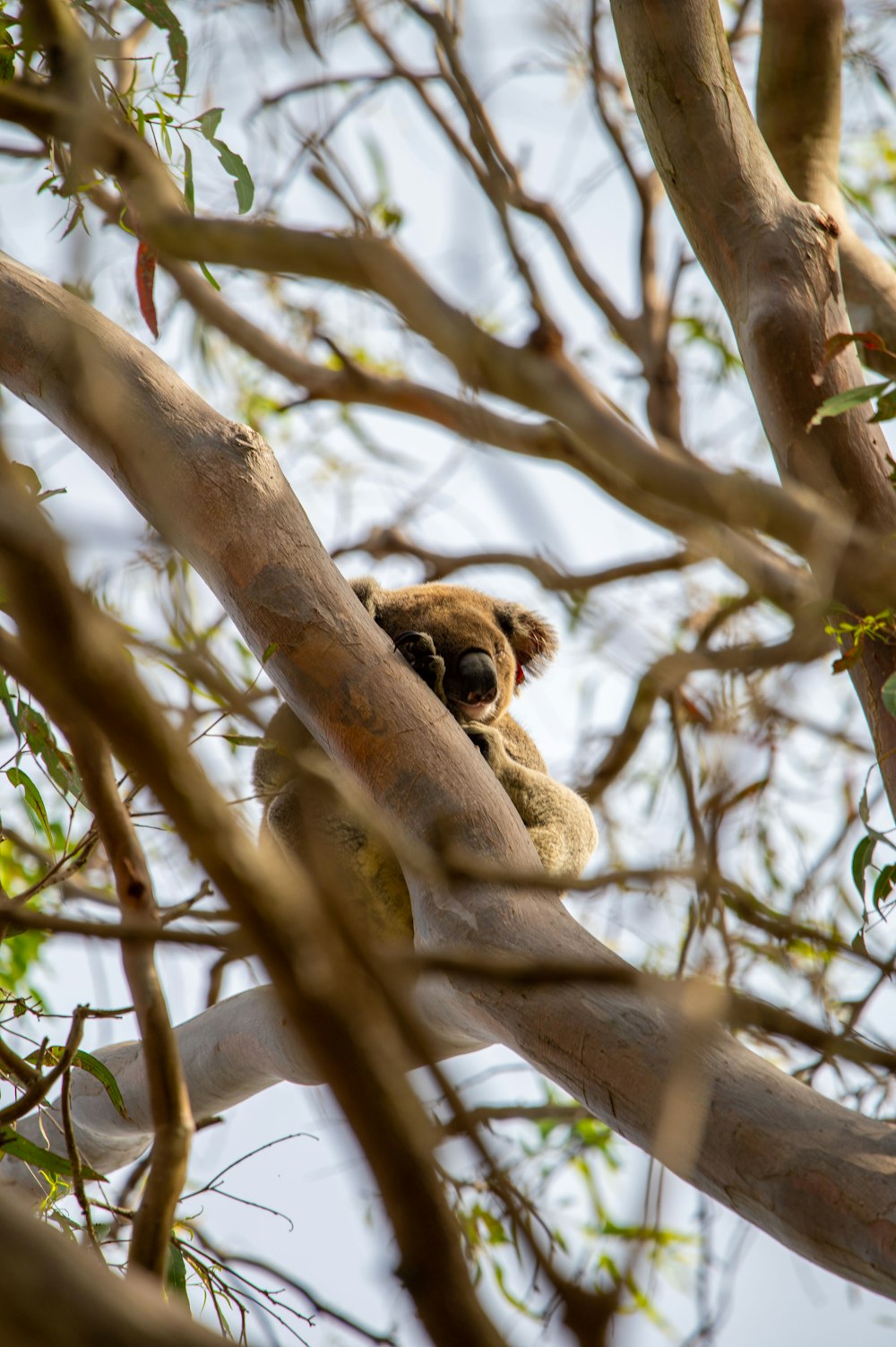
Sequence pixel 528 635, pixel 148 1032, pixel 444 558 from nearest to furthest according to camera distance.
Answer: pixel 148 1032 < pixel 528 635 < pixel 444 558

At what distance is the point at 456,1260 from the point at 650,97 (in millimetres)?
2298

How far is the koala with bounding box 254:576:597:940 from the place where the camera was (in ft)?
8.53

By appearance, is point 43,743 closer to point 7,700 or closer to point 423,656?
point 7,700

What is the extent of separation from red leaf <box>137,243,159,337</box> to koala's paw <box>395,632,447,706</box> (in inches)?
33.3

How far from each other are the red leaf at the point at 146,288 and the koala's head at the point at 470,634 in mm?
771

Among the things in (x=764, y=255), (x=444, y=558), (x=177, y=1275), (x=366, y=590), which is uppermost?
A: (x=444, y=558)

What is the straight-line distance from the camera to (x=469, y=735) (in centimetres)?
277

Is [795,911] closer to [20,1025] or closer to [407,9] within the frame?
[20,1025]

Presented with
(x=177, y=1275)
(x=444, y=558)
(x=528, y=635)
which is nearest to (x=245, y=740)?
(x=177, y=1275)

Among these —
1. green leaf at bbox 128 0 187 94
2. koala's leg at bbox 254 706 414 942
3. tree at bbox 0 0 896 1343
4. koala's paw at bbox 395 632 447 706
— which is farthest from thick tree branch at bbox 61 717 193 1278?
green leaf at bbox 128 0 187 94

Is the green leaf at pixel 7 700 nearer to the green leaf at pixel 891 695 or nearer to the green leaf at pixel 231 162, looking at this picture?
the green leaf at pixel 231 162

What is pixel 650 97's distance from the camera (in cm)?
237

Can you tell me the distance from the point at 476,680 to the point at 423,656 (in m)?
0.21

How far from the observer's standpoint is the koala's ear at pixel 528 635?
341cm
